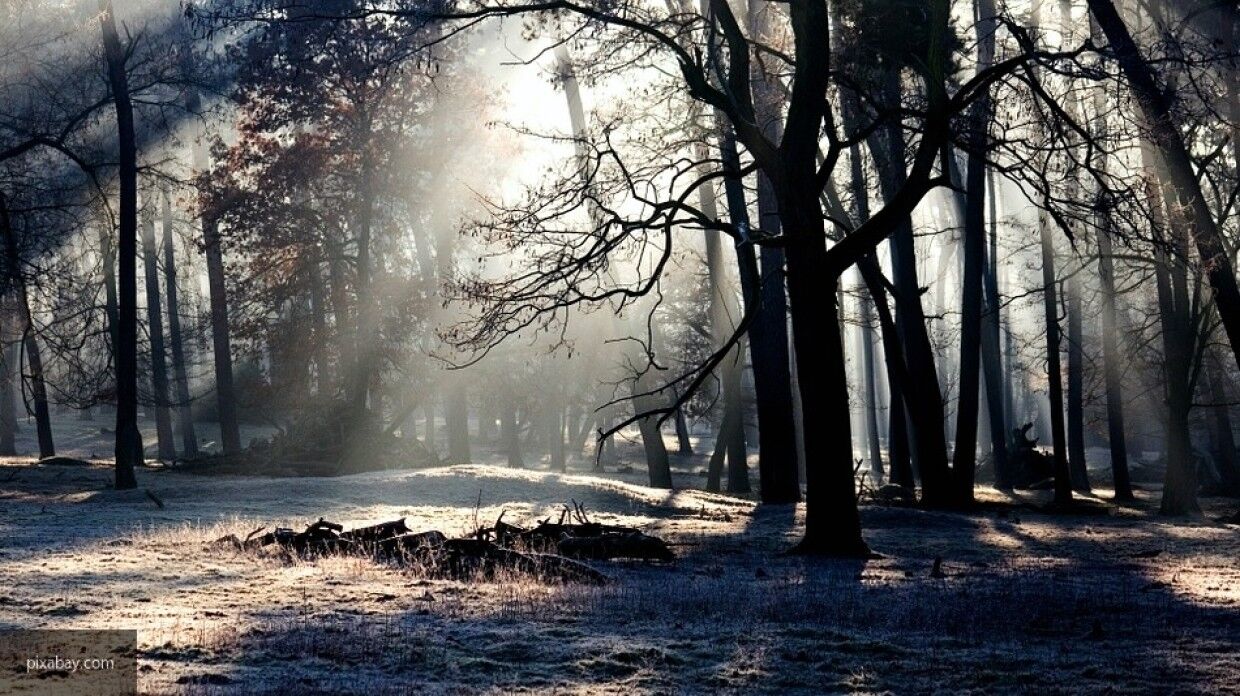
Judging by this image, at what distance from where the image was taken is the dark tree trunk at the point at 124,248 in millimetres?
24109

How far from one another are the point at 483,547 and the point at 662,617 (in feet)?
11.5

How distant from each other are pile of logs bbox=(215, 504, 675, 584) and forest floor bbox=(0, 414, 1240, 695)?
441 mm

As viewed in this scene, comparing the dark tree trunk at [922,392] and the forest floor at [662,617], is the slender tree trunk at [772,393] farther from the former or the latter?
the forest floor at [662,617]

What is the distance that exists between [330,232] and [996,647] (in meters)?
29.6

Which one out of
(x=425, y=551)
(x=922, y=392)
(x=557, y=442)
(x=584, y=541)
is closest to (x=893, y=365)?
(x=922, y=392)

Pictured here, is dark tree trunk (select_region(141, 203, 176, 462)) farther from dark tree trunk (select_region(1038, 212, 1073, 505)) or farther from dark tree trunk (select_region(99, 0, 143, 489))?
dark tree trunk (select_region(1038, 212, 1073, 505))

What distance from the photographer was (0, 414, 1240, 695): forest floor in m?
7.03

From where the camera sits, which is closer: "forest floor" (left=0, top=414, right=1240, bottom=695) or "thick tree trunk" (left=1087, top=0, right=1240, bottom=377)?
"forest floor" (left=0, top=414, right=1240, bottom=695)

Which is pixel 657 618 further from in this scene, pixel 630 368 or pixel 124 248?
pixel 124 248

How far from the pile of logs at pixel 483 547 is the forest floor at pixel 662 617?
1.45ft

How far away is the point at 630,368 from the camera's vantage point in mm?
18344

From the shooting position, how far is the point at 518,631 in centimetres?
825

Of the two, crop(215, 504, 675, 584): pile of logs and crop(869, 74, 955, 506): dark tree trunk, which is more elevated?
crop(869, 74, 955, 506): dark tree trunk

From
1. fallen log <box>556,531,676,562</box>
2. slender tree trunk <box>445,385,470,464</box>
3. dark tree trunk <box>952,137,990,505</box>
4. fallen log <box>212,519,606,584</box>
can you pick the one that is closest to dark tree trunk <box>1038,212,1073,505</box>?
dark tree trunk <box>952,137,990,505</box>
